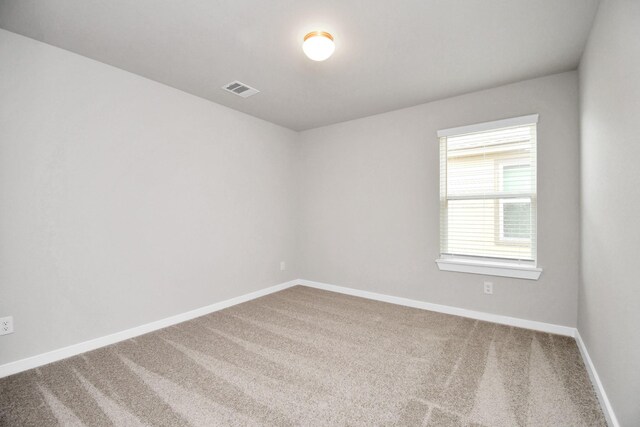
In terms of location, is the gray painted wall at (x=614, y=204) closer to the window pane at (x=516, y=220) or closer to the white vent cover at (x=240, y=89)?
the window pane at (x=516, y=220)

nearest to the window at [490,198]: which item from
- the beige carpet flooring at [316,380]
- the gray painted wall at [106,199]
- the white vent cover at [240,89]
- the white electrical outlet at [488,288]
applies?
the white electrical outlet at [488,288]

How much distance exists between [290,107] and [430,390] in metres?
3.27

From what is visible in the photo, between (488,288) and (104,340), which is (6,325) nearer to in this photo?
(104,340)

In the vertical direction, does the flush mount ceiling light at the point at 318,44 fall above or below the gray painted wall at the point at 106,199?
above

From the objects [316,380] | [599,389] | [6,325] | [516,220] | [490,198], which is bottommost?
[316,380]

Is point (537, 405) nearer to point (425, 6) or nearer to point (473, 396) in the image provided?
point (473, 396)

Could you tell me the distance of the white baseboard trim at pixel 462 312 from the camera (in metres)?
2.71

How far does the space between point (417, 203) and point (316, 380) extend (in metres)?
2.37

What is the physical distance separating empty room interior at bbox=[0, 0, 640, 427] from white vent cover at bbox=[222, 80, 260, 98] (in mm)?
31

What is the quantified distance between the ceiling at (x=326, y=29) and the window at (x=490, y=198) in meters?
0.56

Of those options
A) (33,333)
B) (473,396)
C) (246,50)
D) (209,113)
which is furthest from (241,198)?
(473,396)

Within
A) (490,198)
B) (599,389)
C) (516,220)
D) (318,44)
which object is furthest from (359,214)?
(599,389)

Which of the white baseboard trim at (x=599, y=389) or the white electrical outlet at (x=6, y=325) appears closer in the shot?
the white baseboard trim at (x=599, y=389)

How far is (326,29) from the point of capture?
6.79ft
